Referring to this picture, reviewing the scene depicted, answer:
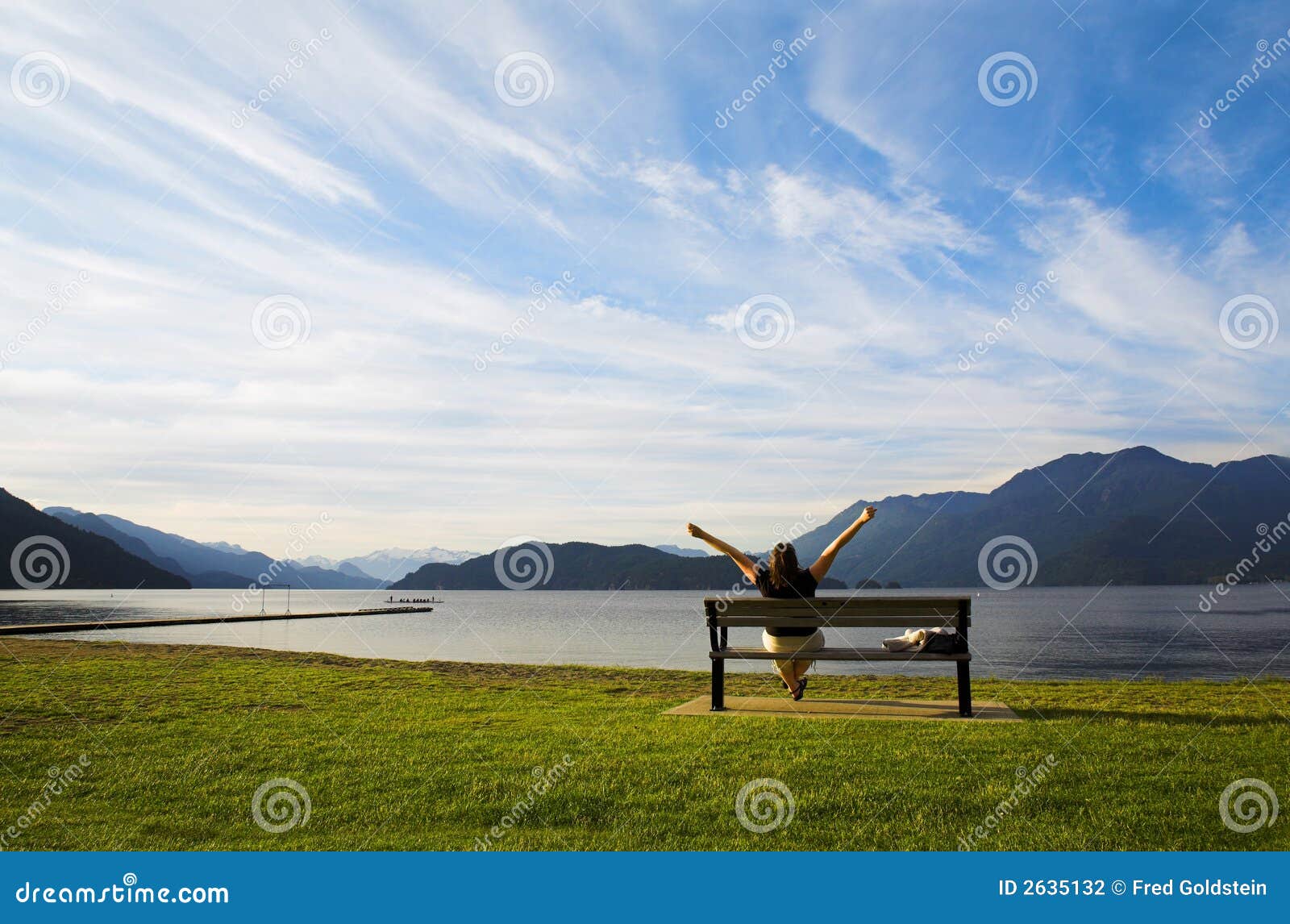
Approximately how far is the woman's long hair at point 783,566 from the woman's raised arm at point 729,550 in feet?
0.90

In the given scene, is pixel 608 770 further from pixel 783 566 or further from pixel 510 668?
pixel 510 668

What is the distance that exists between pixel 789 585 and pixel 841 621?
1.00 metres

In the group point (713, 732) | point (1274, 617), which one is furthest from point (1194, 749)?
point (1274, 617)

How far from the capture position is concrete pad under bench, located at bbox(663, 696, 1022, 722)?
31.6 ft

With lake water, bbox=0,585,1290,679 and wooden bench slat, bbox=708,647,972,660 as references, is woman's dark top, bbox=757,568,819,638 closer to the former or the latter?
wooden bench slat, bbox=708,647,972,660

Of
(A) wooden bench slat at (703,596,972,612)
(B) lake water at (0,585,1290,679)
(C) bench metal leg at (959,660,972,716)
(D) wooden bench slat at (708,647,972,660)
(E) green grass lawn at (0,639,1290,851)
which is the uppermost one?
(A) wooden bench slat at (703,596,972,612)

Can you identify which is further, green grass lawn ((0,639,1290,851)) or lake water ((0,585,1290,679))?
lake water ((0,585,1290,679))

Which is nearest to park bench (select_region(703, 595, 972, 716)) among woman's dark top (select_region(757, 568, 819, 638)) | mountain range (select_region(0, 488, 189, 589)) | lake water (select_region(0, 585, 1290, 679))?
woman's dark top (select_region(757, 568, 819, 638))

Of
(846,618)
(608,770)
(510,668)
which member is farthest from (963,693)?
(510,668)

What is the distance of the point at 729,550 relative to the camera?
1041 cm

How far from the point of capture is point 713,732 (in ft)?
28.6

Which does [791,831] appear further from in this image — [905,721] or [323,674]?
[323,674]

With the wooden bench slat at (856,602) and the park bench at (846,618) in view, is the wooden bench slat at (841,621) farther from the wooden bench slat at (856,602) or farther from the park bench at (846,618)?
the wooden bench slat at (856,602)

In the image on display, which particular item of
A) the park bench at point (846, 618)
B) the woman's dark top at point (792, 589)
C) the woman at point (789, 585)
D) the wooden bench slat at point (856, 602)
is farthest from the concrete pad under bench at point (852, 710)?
the wooden bench slat at point (856, 602)
